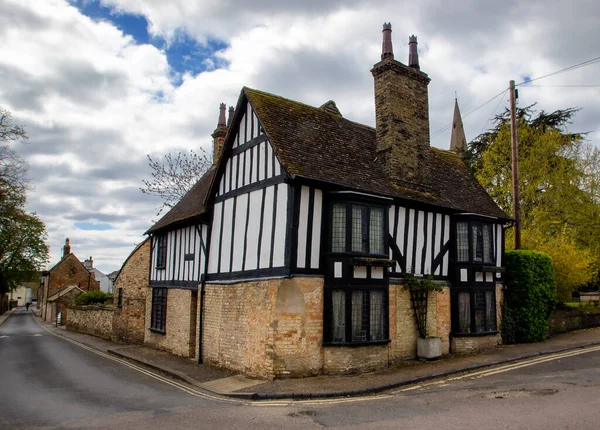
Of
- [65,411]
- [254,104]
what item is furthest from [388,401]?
[254,104]

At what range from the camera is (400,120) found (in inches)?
584

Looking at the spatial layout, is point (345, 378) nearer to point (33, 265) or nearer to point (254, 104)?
point (254, 104)

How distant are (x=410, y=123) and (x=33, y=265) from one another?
5345cm

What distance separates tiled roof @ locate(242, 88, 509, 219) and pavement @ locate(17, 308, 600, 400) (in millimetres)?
4782

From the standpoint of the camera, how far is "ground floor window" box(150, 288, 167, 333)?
18.7 meters

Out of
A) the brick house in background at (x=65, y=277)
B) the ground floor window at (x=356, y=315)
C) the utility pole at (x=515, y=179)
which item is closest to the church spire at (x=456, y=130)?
the utility pole at (x=515, y=179)

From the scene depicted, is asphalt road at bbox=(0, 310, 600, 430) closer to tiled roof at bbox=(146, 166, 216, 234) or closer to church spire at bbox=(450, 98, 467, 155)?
tiled roof at bbox=(146, 166, 216, 234)

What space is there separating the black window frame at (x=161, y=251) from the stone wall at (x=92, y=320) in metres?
6.96

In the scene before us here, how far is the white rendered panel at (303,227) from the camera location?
1195cm

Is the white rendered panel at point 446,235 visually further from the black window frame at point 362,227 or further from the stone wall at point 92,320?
the stone wall at point 92,320

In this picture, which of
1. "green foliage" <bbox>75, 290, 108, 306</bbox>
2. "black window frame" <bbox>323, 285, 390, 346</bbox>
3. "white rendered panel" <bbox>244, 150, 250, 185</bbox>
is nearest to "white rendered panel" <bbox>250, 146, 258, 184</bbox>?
"white rendered panel" <bbox>244, 150, 250, 185</bbox>

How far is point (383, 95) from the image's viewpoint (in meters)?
15.0

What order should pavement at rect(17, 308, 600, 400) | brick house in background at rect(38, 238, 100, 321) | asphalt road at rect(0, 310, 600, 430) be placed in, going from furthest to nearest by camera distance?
brick house in background at rect(38, 238, 100, 321), pavement at rect(17, 308, 600, 400), asphalt road at rect(0, 310, 600, 430)

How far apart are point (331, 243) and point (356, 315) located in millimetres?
2044
